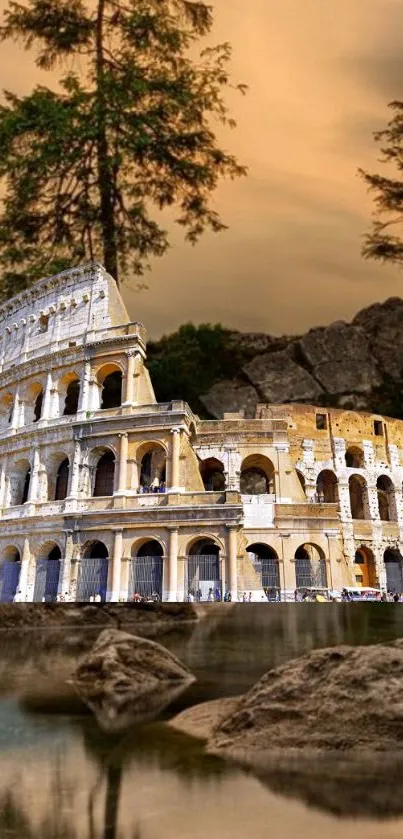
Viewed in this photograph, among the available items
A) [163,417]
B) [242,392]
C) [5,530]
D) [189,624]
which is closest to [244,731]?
[189,624]

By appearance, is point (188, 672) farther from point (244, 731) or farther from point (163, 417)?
point (163, 417)

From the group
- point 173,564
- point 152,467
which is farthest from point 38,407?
point 173,564

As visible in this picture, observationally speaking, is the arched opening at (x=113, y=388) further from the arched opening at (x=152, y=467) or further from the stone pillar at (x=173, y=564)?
the stone pillar at (x=173, y=564)

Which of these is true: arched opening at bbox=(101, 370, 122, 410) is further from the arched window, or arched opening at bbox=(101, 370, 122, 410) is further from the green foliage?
the arched window

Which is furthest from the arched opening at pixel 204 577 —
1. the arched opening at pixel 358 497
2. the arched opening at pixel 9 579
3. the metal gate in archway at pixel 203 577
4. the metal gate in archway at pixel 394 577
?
the metal gate in archway at pixel 394 577

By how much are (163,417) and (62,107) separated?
14.6 metres

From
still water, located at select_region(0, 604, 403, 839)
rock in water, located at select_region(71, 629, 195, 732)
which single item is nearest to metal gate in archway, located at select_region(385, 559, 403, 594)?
still water, located at select_region(0, 604, 403, 839)

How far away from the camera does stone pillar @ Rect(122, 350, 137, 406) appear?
22.6 metres

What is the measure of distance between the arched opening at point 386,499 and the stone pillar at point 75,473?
1569 cm

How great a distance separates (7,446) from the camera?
987 inches

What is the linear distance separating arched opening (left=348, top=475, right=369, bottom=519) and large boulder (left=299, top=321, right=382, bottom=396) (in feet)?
28.3

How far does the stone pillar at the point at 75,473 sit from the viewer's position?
21938mm

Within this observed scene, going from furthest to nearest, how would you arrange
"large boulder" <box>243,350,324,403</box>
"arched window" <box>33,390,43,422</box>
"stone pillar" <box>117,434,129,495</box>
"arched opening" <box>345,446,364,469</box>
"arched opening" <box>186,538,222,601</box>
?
1. "large boulder" <box>243,350,324,403</box>
2. "arched opening" <box>345,446,364,469</box>
3. "arched window" <box>33,390,43,422</box>
4. "stone pillar" <box>117,434,129,495</box>
5. "arched opening" <box>186,538,222,601</box>

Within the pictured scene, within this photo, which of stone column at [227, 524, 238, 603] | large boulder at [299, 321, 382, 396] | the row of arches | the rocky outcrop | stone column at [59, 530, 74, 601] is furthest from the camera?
large boulder at [299, 321, 382, 396]
